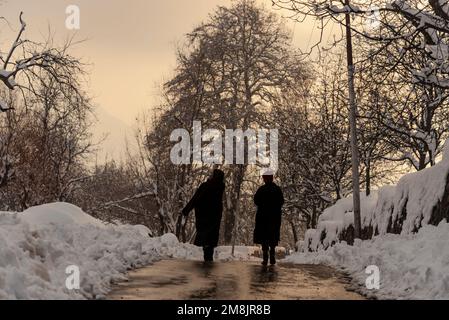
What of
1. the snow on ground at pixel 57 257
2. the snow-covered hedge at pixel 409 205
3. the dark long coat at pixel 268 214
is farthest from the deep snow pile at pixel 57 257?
the snow-covered hedge at pixel 409 205

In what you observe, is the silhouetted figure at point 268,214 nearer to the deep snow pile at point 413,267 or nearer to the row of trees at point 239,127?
the deep snow pile at point 413,267

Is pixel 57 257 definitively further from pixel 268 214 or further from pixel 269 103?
pixel 269 103

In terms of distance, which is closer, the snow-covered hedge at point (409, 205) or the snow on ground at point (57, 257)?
the snow on ground at point (57, 257)

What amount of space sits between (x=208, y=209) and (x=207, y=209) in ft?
0.08

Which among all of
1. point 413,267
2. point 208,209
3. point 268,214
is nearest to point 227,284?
point 413,267

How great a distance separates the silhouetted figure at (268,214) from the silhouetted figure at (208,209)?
929 millimetres

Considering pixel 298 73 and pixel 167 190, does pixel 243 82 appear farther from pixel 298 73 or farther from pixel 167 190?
pixel 167 190

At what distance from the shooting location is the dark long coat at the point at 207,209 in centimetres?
1212

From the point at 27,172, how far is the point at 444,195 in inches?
948

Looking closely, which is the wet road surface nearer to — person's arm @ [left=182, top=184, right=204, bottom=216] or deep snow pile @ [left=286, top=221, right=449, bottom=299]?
deep snow pile @ [left=286, top=221, right=449, bottom=299]
